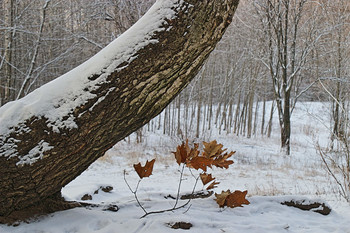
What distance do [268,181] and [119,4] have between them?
6999mm

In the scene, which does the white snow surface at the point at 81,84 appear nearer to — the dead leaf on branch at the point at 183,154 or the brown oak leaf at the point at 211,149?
the dead leaf on branch at the point at 183,154

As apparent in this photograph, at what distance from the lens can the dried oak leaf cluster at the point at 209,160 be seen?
158 centimetres

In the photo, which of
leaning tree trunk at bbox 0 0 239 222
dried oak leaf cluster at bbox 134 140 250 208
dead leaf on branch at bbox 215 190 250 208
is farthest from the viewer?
dead leaf on branch at bbox 215 190 250 208

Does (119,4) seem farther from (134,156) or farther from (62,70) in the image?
(62,70)

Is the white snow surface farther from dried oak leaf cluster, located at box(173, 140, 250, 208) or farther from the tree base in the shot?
dried oak leaf cluster, located at box(173, 140, 250, 208)

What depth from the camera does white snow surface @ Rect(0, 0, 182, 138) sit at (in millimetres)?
1312

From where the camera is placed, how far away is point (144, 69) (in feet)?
4.29

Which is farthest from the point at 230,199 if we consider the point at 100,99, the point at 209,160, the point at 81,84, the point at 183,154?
the point at 81,84

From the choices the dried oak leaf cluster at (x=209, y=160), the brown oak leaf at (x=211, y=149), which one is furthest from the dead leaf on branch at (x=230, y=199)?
the brown oak leaf at (x=211, y=149)

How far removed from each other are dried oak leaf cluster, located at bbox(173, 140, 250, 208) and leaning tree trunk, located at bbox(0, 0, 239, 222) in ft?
1.38

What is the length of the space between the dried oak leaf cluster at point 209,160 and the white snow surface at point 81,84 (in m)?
0.62

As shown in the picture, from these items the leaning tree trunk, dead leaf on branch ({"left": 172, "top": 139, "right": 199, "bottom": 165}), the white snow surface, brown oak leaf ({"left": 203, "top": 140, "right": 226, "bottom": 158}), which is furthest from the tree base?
brown oak leaf ({"left": 203, "top": 140, "right": 226, "bottom": 158})

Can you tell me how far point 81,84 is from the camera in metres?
1.35

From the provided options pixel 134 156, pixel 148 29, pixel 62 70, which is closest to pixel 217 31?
pixel 148 29
